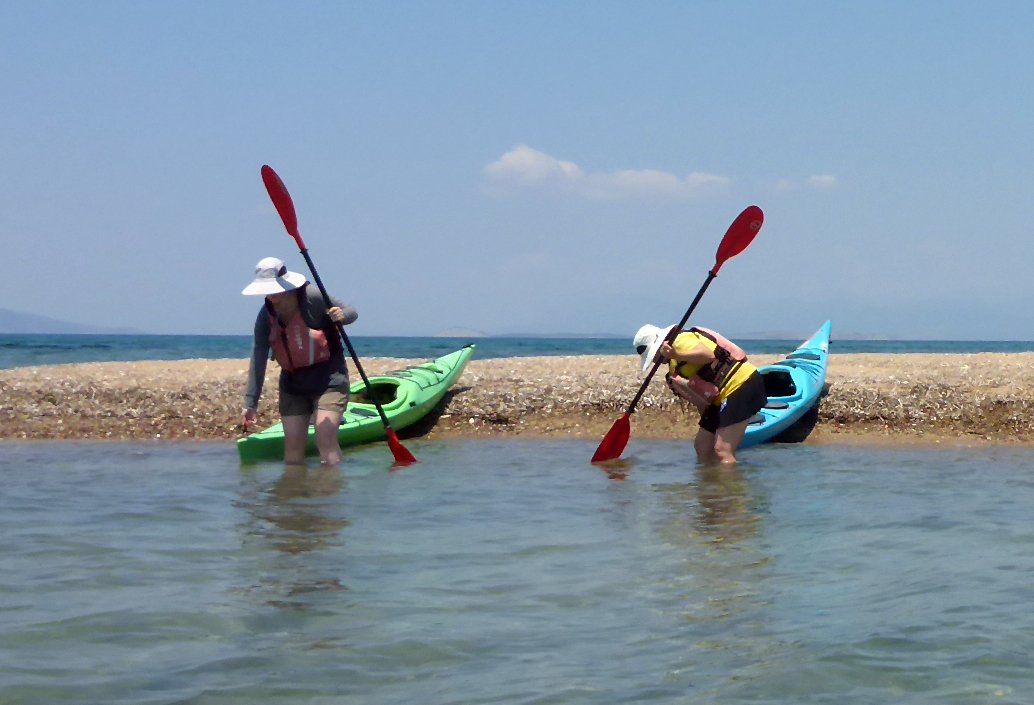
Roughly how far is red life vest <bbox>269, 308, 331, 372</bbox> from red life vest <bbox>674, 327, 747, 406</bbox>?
10.6 feet

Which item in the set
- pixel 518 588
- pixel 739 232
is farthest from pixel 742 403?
pixel 518 588

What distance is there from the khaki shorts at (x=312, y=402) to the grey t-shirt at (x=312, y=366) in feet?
0.13

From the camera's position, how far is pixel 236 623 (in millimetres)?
4727

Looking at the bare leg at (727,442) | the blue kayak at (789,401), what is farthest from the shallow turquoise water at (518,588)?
the blue kayak at (789,401)

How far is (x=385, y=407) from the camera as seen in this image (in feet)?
39.3

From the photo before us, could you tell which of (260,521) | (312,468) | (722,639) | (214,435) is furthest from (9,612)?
(214,435)

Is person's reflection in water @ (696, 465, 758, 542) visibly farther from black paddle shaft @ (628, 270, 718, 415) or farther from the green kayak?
the green kayak

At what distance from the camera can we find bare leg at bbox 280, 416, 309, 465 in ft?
29.2

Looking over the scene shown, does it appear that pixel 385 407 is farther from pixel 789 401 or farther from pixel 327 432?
pixel 789 401

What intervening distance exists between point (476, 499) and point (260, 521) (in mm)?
1702

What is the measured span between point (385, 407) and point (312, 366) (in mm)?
3376

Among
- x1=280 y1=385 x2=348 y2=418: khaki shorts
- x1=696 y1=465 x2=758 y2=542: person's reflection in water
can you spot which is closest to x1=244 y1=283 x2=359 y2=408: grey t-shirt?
x1=280 y1=385 x2=348 y2=418: khaki shorts

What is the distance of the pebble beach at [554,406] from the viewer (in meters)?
12.0

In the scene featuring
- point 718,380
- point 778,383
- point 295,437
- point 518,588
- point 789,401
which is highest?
point 718,380
